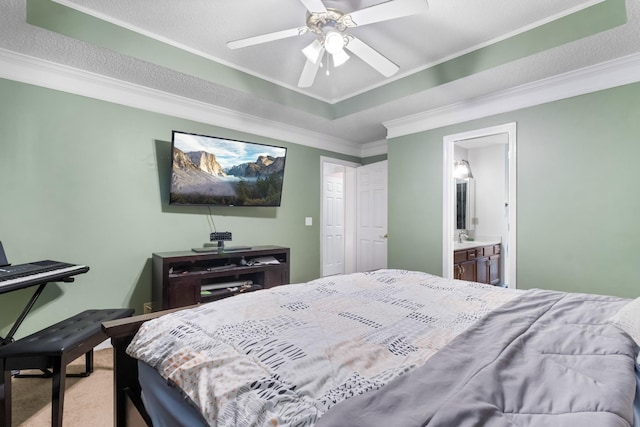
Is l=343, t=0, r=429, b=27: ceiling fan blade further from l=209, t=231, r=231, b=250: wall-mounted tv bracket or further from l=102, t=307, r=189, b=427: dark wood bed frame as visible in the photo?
l=209, t=231, r=231, b=250: wall-mounted tv bracket

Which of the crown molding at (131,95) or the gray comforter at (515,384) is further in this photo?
the crown molding at (131,95)

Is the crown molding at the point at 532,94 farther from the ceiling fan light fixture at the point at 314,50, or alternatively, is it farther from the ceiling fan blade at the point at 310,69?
the ceiling fan light fixture at the point at 314,50

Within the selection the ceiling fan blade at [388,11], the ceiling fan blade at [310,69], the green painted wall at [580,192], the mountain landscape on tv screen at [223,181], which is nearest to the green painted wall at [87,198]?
the mountain landscape on tv screen at [223,181]

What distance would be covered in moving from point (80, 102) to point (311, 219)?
9.32 feet

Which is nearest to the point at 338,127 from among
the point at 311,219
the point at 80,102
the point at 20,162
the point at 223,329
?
the point at 311,219

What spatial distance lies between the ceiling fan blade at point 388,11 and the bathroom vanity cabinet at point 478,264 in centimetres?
268

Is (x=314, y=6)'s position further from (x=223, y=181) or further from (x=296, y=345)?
(x=223, y=181)

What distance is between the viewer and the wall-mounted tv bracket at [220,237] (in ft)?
10.6

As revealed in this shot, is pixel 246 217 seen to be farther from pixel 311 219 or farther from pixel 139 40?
pixel 139 40

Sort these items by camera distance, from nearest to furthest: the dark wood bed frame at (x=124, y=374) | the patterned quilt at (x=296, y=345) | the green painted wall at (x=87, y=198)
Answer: the patterned quilt at (x=296, y=345) → the dark wood bed frame at (x=124, y=374) → the green painted wall at (x=87, y=198)

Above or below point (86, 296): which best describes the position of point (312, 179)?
above

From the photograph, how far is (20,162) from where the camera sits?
239 cm

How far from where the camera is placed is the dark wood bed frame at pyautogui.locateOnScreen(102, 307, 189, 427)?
1239 mm

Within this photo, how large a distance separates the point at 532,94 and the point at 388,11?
1969 mm
